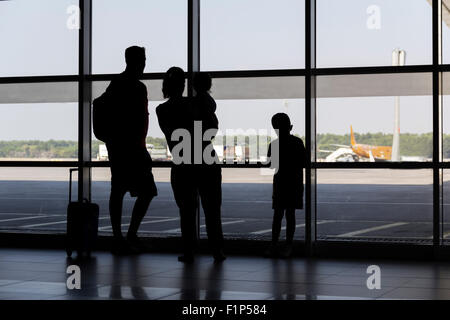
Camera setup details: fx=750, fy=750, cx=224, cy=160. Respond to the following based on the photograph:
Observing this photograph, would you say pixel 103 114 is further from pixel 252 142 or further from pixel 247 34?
pixel 247 34

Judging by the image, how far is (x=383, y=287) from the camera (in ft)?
17.9

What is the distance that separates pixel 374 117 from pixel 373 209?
30.9ft

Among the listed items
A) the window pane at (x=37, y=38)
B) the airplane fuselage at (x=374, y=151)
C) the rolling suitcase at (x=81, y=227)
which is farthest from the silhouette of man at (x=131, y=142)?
the airplane fuselage at (x=374, y=151)

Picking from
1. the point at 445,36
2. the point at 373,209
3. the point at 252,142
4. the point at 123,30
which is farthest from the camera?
the point at 373,209

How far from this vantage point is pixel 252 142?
7.88 m

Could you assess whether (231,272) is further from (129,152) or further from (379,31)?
(379,31)

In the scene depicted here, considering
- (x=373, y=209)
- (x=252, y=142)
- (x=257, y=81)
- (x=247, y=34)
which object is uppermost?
(x=247, y=34)

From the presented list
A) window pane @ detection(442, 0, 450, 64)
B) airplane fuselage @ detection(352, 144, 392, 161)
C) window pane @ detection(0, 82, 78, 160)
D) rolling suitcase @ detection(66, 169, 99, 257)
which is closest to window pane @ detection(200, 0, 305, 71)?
airplane fuselage @ detection(352, 144, 392, 161)

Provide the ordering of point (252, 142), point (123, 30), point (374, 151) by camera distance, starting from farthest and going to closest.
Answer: point (123, 30)
point (252, 142)
point (374, 151)

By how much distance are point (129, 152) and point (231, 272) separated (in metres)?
1.67

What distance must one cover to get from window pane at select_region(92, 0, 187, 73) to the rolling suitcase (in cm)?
177

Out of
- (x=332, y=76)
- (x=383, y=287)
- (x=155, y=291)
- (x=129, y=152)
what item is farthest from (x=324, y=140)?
(x=155, y=291)

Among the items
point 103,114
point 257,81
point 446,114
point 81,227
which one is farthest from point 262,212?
point 103,114

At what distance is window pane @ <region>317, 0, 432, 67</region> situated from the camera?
7391mm
